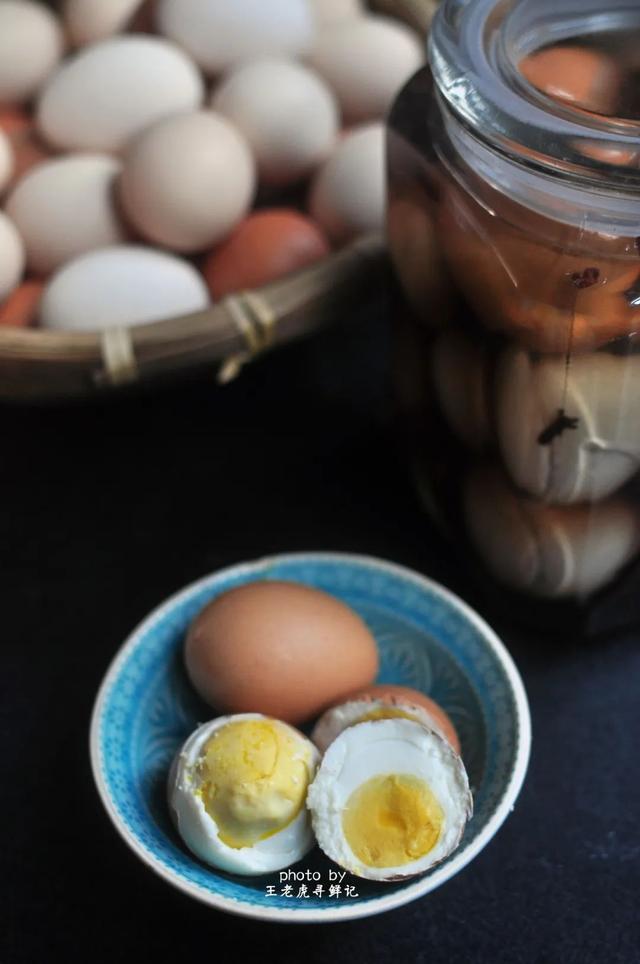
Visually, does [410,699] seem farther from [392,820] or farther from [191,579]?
[191,579]

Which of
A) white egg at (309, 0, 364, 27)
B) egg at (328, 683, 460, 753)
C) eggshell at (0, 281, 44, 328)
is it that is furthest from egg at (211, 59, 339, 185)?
egg at (328, 683, 460, 753)

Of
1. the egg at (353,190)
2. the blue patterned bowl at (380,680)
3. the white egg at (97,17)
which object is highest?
the white egg at (97,17)

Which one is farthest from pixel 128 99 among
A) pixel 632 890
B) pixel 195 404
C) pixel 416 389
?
pixel 632 890

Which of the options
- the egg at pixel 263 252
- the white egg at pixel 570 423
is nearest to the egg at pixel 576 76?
the white egg at pixel 570 423

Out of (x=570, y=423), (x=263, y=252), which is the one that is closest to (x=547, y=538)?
(x=570, y=423)

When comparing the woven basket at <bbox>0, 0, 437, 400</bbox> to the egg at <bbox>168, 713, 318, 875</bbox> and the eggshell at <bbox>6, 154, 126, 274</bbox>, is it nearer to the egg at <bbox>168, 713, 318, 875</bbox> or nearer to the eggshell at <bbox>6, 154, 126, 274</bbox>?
the eggshell at <bbox>6, 154, 126, 274</bbox>

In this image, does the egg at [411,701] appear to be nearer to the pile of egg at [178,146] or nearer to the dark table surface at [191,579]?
the dark table surface at [191,579]

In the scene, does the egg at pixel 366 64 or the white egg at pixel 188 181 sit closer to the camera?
the white egg at pixel 188 181
